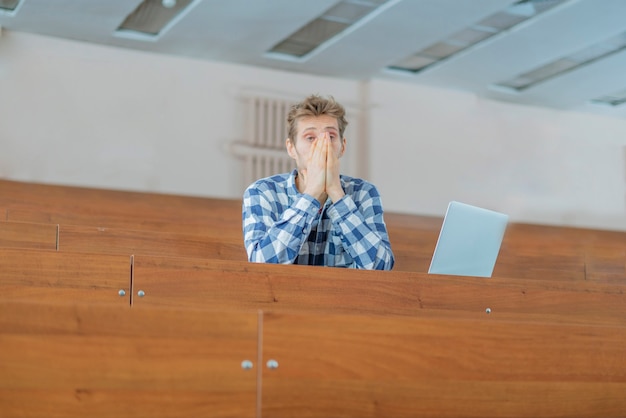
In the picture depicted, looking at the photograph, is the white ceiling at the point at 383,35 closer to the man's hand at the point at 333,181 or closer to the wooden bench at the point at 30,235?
the wooden bench at the point at 30,235

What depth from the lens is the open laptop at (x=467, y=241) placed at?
212 centimetres

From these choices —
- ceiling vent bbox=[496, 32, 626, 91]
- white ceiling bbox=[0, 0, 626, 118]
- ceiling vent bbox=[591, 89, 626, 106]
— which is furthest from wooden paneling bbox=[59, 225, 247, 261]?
ceiling vent bbox=[591, 89, 626, 106]

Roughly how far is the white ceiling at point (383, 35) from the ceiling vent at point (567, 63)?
1.6 inches

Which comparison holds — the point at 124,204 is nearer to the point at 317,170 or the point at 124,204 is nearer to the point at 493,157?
the point at 317,170

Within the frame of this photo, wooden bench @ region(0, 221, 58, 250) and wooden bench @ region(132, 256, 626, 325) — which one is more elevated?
wooden bench @ region(0, 221, 58, 250)

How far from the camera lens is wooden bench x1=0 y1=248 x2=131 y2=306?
1.75 meters

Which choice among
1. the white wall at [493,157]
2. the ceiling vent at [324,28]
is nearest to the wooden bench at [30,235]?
the ceiling vent at [324,28]

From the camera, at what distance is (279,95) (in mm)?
5461

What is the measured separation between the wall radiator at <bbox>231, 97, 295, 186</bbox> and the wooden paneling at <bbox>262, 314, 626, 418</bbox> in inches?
155

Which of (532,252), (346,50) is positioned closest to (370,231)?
(532,252)

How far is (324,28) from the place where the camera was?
4.88m

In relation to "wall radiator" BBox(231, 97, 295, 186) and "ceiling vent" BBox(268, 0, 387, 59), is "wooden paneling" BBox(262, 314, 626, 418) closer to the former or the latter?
"ceiling vent" BBox(268, 0, 387, 59)

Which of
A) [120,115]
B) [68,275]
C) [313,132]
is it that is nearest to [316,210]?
[313,132]

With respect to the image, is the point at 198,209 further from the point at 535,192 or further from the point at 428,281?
the point at 428,281
